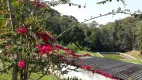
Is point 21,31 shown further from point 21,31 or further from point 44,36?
point 44,36

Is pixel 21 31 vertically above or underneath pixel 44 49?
above

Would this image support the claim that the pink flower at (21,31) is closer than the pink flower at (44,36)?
Yes

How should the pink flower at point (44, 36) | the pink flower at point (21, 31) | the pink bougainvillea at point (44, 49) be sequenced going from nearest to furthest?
1. the pink flower at point (21, 31)
2. the pink bougainvillea at point (44, 49)
3. the pink flower at point (44, 36)

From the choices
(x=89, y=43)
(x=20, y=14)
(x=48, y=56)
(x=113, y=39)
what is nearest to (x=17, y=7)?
(x=20, y=14)

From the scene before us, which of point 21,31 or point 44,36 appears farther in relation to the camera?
point 44,36

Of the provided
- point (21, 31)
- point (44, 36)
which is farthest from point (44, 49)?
point (21, 31)

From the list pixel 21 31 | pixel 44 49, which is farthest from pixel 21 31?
pixel 44 49

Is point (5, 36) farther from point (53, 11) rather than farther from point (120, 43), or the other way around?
point (120, 43)

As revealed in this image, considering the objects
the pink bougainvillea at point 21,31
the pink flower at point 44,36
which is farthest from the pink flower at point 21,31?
the pink flower at point 44,36

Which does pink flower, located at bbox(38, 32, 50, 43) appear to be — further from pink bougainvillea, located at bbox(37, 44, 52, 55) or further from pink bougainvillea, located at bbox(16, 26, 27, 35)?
pink bougainvillea, located at bbox(16, 26, 27, 35)

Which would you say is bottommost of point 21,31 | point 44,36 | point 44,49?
point 44,49

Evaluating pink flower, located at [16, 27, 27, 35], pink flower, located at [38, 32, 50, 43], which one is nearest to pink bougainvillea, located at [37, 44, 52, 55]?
pink flower, located at [38, 32, 50, 43]

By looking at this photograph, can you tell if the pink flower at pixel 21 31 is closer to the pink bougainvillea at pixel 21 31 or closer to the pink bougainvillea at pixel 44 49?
the pink bougainvillea at pixel 21 31

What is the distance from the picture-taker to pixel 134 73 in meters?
13.0
